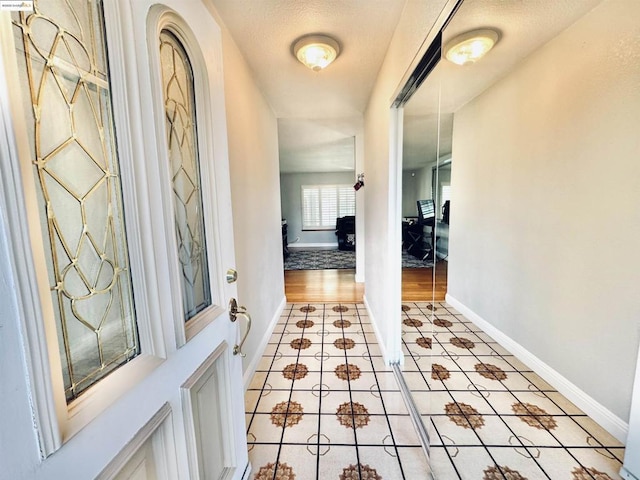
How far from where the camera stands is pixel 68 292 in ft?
1.69

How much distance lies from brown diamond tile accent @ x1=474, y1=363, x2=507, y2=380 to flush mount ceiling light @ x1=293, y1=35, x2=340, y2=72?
2.41 meters

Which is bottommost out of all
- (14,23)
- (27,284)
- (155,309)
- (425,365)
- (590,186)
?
(425,365)

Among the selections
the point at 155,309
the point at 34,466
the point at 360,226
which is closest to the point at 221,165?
the point at 155,309

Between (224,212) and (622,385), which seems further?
(622,385)

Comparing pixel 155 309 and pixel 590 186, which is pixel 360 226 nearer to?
pixel 590 186

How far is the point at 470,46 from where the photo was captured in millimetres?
1343

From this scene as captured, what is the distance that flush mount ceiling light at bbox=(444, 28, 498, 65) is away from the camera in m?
1.26

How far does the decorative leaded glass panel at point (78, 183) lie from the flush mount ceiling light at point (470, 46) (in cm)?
137

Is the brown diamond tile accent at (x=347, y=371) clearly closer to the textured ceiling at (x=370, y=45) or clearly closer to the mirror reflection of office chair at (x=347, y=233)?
the textured ceiling at (x=370, y=45)

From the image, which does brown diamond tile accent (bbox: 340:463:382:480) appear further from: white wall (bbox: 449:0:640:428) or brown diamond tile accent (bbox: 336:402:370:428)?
white wall (bbox: 449:0:640:428)

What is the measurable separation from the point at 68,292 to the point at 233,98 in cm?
166

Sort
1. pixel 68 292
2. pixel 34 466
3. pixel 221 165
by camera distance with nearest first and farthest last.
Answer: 1. pixel 34 466
2. pixel 68 292
3. pixel 221 165

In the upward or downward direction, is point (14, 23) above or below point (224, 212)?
above

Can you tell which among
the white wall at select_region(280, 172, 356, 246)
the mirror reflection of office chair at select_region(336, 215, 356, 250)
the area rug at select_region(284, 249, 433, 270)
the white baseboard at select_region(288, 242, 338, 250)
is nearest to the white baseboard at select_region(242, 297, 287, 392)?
the area rug at select_region(284, 249, 433, 270)
